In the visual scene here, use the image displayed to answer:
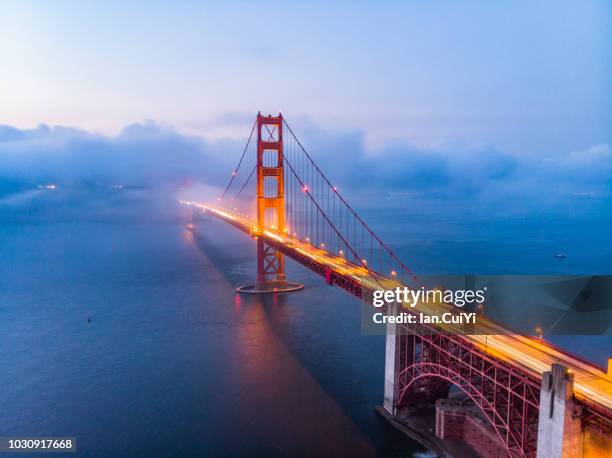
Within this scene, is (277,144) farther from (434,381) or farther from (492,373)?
(492,373)

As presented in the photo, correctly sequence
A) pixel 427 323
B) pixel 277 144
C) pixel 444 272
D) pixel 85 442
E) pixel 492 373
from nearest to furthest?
pixel 492 373, pixel 427 323, pixel 85 442, pixel 277 144, pixel 444 272

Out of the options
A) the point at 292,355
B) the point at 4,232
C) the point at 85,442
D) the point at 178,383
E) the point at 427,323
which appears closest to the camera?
the point at 427,323

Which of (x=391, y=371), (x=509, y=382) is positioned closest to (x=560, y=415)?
(x=509, y=382)

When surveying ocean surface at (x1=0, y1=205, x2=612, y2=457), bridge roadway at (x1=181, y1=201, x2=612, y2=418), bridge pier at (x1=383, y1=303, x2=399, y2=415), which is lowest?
ocean surface at (x1=0, y1=205, x2=612, y2=457)

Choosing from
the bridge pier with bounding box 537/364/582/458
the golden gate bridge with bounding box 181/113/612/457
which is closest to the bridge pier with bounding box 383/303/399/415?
the golden gate bridge with bounding box 181/113/612/457

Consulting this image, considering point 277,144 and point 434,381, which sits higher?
point 277,144

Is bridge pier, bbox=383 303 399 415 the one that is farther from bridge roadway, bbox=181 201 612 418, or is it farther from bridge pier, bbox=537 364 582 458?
bridge pier, bbox=537 364 582 458

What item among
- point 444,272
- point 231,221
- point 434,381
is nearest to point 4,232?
point 231,221
